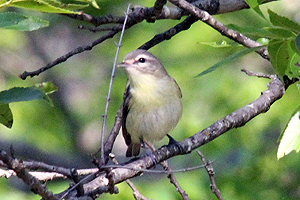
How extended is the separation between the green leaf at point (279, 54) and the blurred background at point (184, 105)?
0.48 metres

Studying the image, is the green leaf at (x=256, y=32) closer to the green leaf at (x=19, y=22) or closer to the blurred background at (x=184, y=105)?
the blurred background at (x=184, y=105)

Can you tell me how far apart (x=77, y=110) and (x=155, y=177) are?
251 cm

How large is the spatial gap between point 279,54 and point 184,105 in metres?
4.02

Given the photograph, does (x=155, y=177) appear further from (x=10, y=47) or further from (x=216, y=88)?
(x=10, y=47)

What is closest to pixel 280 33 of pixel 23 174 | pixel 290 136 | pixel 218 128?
pixel 290 136

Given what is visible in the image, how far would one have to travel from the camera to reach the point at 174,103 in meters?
4.49

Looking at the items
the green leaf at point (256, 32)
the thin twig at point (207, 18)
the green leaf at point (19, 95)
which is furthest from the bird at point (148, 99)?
the green leaf at point (256, 32)

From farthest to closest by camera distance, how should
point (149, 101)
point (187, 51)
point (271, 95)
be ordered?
point (187, 51), point (149, 101), point (271, 95)

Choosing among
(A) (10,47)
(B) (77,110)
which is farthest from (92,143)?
(A) (10,47)

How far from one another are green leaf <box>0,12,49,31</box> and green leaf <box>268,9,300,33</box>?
2.78 ft

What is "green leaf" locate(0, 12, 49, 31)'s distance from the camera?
4.98 feet

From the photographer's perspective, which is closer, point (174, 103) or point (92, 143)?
point (174, 103)

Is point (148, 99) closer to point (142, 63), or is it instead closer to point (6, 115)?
point (142, 63)

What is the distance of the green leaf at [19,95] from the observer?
151cm
